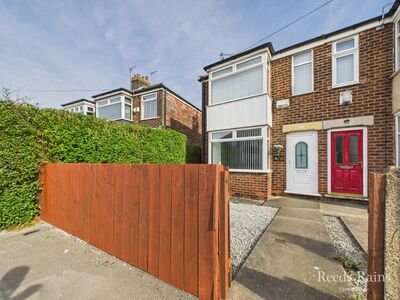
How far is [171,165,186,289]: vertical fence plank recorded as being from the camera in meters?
2.04

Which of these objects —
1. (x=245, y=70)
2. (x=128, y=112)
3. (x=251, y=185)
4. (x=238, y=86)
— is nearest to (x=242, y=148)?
(x=251, y=185)

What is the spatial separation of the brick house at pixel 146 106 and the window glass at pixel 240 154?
472 centimetres

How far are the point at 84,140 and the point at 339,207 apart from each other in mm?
7316

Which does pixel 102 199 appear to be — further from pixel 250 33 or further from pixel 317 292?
pixel 250 33

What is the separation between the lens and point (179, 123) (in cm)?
1266

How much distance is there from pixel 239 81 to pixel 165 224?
675 centimetres

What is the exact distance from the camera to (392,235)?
1394mm

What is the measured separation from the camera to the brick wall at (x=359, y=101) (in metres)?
5.52

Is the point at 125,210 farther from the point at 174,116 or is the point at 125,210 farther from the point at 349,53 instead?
the point at 174,116

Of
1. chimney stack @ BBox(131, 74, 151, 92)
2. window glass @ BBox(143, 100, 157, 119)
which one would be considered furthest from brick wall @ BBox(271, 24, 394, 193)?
chimney stack @ BBox(131, 74, 151, 92)

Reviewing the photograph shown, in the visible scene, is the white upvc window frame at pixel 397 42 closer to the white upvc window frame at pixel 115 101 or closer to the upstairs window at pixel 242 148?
the upstairs window at pixel 242 148

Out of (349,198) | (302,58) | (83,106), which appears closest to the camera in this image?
(349,198)

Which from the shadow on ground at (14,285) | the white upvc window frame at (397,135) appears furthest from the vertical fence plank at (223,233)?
the white upvc window frame at (397,135)

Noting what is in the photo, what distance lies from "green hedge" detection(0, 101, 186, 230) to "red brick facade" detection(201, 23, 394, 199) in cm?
479
